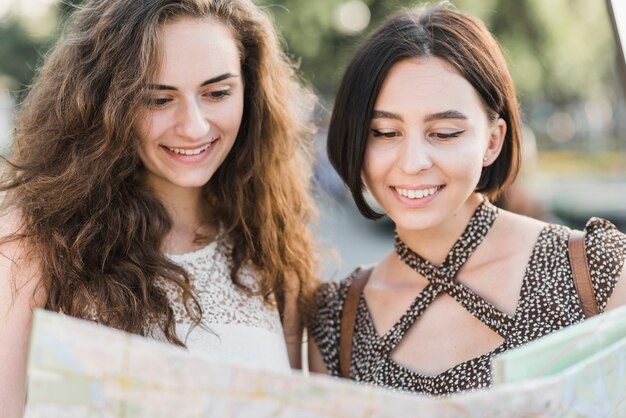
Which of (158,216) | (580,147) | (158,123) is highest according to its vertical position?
(158,123)

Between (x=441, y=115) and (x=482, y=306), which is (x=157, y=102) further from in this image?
(x=482, y=306)

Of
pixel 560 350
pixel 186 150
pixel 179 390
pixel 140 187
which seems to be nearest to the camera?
pixel 179 390

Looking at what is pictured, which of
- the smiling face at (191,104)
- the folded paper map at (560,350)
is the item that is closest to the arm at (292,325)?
the smiling face at (191,104)

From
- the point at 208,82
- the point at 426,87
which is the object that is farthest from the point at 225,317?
the point at 426,87

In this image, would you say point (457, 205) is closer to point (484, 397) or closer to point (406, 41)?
point (406, 41)

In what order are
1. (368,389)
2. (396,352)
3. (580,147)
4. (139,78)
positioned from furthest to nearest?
1. (580,147)
2. (396,352)
3. (139,78)
4. (368,389)

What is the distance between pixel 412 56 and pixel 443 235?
594mm

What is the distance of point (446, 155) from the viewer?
2377 mm

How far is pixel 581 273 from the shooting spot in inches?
92.0

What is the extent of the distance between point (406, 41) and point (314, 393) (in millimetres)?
1383

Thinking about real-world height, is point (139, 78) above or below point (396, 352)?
above

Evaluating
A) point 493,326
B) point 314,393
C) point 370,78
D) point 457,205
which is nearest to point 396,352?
point 493,326

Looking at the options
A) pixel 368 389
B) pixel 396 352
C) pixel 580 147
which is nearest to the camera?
pixel 368 389

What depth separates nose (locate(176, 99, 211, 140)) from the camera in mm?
2387
